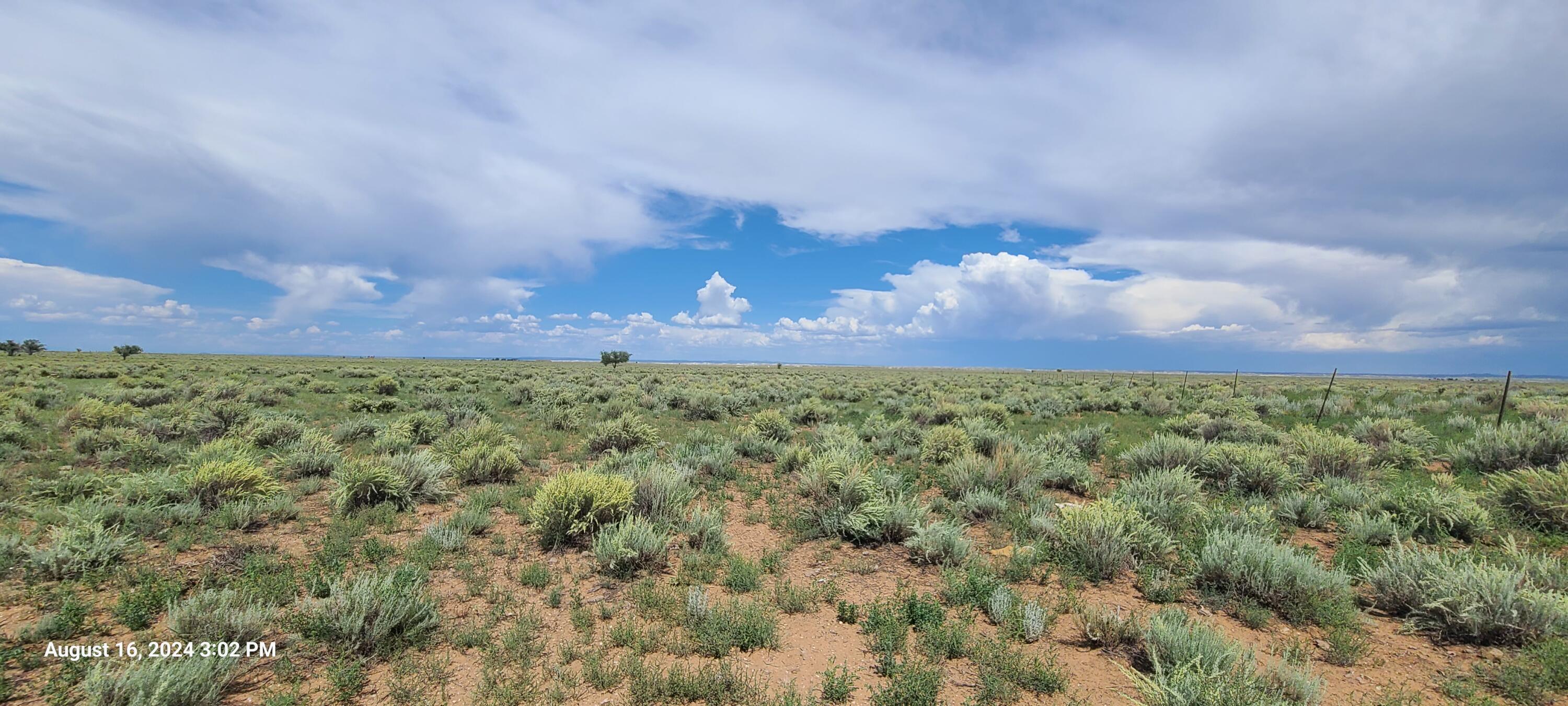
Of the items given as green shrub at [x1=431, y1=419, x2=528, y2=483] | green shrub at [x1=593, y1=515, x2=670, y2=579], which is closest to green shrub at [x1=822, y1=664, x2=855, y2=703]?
green shrub at [x1=593, y1=515, x2=670, y2=579]

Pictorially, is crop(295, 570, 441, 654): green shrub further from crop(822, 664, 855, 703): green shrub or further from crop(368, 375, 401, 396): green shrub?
crop(368, 375, 401, 396): green shrub

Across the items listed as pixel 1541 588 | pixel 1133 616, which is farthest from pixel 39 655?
pixel 1541 588

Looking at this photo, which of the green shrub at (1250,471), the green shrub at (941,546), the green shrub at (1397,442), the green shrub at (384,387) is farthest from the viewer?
the green shrub at (384,387)

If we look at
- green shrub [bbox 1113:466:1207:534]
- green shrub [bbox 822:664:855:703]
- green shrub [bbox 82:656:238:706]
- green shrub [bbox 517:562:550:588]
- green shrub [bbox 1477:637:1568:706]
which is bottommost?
green shrub [bbox 822:664:855:703]

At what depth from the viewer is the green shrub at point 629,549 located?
257 inches

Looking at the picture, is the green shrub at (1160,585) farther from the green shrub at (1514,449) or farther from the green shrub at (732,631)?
the green shrub at (1514,449)

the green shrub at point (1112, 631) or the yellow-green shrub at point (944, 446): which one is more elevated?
the yellow-green shrub at point (944, 446)

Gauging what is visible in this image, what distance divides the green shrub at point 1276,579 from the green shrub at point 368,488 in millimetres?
10825

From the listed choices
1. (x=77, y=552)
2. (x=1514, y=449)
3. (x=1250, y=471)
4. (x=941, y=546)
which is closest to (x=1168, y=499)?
(x=1250, y=471)

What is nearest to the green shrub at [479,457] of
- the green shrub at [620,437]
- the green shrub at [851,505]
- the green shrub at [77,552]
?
the green shrub at [620,437]

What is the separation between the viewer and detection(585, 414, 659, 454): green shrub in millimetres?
13258

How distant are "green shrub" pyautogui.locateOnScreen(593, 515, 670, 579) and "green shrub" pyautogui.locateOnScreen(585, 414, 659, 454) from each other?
6323 millimetres

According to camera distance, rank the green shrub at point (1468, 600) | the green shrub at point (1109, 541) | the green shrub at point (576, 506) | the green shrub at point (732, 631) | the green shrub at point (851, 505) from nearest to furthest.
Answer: the green shrub at point (1468, 600) → the green shrub at point (732, 631) → the green shrub at point (1109, 541) → the green shrub at point (576, 506) → the green shrub at point (851, 505)

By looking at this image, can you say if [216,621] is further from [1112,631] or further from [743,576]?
[1112,631]
